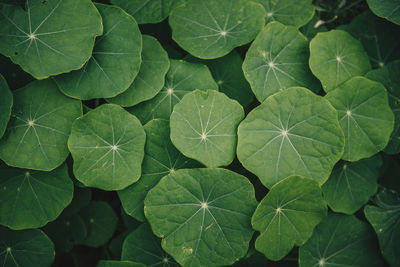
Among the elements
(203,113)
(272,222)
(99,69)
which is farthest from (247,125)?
(99,69)

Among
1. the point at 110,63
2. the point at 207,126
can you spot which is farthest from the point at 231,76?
the point at 110,63

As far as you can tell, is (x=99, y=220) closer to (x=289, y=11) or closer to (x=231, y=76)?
(x=231, y=76)

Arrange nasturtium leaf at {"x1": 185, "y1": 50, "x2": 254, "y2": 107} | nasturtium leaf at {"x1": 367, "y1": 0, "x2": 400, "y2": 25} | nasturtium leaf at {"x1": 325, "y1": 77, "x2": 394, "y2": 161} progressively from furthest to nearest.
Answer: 1. nasturtium leaf at {"x1": 185, "y1": 50, "x2": 254, "y2": 107}
2. nasturtium leaf at {"x1": 367, "y1": 0, "x2": 400, "y2": 25}
3. nasturtium leaf at {"x1": 325, "y1": 77, "x2": 394, "y2": 161}

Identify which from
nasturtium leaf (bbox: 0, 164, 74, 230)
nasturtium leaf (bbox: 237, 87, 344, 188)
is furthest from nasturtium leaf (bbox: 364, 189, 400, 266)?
nasturtium leaf (bbox: 0, 164, 74, 230)

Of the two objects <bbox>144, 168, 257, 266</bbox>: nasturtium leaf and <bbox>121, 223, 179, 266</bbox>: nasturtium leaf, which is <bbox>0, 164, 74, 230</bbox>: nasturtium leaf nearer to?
<bbox>121, 223, 179, 266</bbox>: nasturtium leaf

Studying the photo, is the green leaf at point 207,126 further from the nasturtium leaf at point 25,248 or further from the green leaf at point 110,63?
the nasturtium leaf at point 25,248

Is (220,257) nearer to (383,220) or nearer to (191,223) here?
(191,223)

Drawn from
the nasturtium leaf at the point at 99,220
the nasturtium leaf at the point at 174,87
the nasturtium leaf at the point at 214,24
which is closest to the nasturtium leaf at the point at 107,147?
the nasturtium leaf at the point at 174,87
